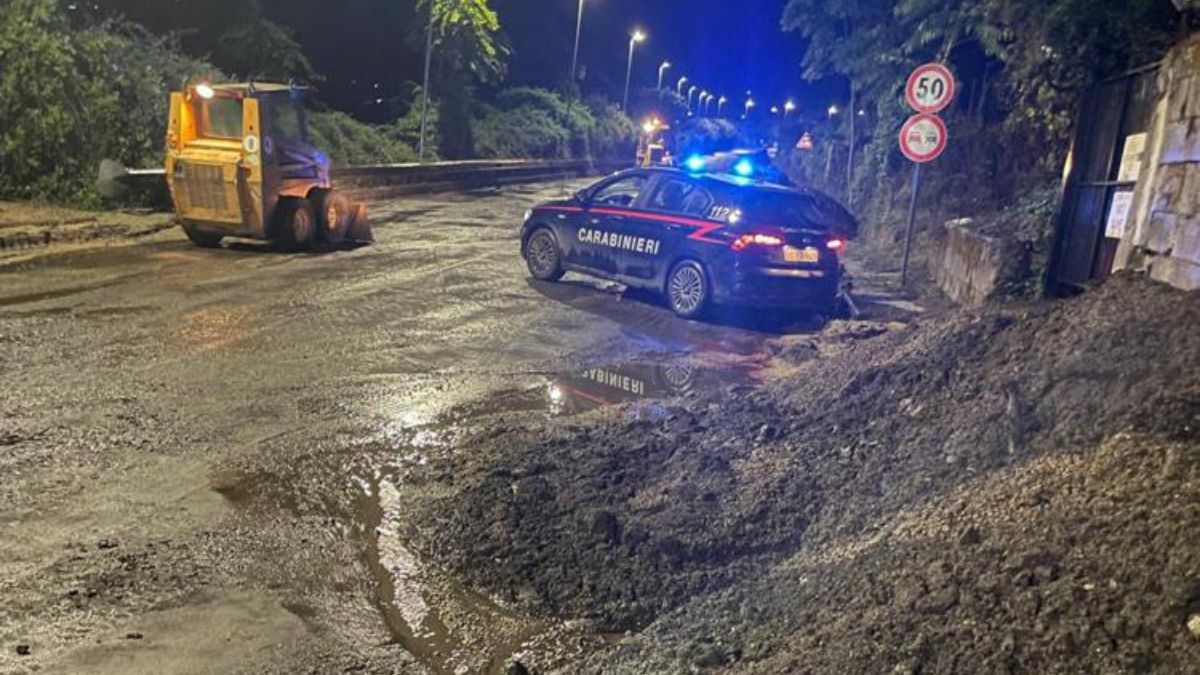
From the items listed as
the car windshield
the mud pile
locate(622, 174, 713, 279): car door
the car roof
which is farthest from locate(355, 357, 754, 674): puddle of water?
A: the car roof

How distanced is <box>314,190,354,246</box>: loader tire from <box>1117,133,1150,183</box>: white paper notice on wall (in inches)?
439

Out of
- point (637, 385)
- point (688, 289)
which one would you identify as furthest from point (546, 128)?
point (637, 385)

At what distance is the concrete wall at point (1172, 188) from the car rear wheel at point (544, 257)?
7.05m

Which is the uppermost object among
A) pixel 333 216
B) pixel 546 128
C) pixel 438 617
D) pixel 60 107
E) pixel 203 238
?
pixel 546 128

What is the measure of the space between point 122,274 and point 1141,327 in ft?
35.0

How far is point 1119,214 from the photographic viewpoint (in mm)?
7164

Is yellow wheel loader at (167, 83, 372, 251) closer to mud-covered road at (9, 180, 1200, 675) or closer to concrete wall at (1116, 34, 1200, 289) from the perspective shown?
Result: mud-covered road at (9, 180, 1200, 675)

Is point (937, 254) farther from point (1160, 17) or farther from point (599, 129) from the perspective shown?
point (599, 129)

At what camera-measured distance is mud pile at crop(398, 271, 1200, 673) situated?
275 centimetres

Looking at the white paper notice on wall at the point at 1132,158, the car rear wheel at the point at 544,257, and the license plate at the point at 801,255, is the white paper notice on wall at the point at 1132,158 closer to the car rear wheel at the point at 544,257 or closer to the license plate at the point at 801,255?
the license plate at the point at 801,255

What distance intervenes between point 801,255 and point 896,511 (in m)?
6.56

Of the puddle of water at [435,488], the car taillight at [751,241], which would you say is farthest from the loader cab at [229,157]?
the puddle of water at [435,488]

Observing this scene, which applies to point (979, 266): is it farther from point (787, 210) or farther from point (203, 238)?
point (203, 238)

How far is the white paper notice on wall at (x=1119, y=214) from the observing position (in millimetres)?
6965
